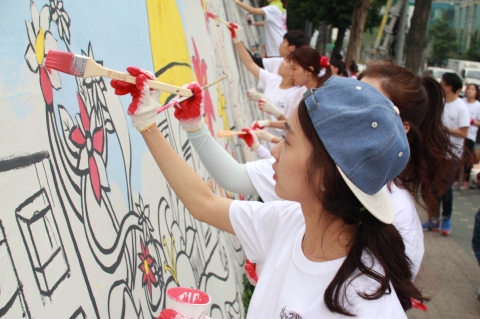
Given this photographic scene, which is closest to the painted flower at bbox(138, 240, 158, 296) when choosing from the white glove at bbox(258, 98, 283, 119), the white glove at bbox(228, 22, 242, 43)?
the white glove at bbox(258, 98, 283, 119)

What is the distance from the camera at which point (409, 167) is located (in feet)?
7.47

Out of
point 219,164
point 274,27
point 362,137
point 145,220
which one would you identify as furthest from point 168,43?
point 274,27

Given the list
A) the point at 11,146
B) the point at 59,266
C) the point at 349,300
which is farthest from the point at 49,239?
the point at 349,300

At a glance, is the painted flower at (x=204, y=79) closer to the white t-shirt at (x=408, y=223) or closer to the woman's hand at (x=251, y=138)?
the woman's hand at (x=251, y=138)

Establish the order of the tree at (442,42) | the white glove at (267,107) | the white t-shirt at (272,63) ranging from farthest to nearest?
the tree at (442,42)
the white t-shirt at (272,63)
the white glove at (267,107)

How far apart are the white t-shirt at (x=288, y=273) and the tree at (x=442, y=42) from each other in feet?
195

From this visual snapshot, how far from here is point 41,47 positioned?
162cm

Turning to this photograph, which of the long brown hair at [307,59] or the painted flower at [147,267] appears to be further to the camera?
the long brown hair at [307,59]

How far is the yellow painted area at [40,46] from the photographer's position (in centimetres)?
159

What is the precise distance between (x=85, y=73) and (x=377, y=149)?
0.90m

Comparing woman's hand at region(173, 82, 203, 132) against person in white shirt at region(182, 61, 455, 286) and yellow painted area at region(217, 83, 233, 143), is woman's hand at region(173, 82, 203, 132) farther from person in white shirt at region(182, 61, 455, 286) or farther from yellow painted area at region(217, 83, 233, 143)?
yellow painted area at region(217, 83, 233, 143)

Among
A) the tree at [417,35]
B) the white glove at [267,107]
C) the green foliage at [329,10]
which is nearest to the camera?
the white glove at [267,107]

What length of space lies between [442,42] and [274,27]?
178 feet

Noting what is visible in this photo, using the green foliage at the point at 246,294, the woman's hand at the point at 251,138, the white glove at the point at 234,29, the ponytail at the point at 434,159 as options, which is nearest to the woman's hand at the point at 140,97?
the ponytail at the point at 434,159
